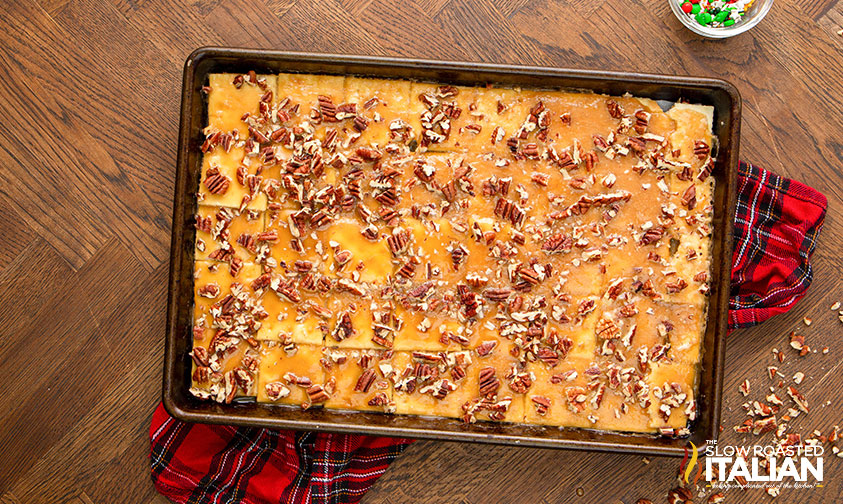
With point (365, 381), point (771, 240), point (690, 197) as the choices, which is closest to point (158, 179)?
point (365, 381)

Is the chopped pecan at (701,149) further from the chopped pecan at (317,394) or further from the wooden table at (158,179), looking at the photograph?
the chopped pecan at (317,394)

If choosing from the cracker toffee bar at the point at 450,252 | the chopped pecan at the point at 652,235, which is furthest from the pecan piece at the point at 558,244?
the chopped pecan at the point at 652,235

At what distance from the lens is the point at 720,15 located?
1.87 m

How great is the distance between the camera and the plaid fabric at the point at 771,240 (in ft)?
6.22

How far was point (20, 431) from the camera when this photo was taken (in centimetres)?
198

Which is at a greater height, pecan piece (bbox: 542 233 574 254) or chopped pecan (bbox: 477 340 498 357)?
pecan piece (bbox: 542 233 574 254)

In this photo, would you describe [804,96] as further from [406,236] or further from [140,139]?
[140,139]

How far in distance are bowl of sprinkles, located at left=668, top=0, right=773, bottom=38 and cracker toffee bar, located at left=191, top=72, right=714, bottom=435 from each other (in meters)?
0.38

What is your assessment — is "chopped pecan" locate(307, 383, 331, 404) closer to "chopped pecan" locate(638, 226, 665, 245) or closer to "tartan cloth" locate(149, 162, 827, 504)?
"tartan cloth" locate(149, 162, 827, 504)

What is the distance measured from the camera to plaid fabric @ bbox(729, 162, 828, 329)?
1.89 meters

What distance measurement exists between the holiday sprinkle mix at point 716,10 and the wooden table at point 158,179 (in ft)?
0.24

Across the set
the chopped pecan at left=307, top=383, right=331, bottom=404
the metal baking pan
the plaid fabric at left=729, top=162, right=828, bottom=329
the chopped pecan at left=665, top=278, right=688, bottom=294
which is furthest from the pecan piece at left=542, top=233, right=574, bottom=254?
the chopped pecan at left=307, top=383, right=331, bottom=404

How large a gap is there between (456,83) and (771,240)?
123cm

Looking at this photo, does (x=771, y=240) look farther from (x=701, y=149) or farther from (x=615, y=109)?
(x=615, y=109)
